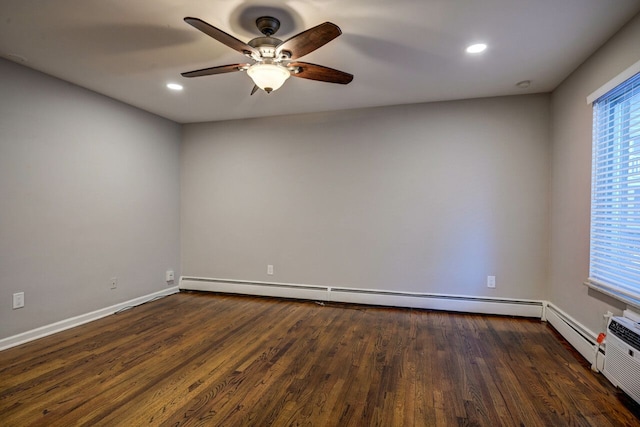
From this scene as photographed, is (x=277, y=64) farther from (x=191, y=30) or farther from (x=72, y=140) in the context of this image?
(x=72, y=140)

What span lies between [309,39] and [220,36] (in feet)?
1.65

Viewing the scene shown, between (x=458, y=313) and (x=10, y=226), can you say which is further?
(x=458, y=313)

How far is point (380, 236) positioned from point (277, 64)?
7.80 ft

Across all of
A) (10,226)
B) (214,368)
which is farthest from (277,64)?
(10,226)

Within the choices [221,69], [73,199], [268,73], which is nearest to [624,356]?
[268,73]

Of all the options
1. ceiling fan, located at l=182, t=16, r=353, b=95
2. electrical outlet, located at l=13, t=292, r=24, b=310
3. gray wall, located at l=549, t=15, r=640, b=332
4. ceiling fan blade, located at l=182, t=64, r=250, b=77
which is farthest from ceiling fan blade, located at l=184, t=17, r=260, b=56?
electrical outlet, located at l=13, t=292, r=24, b=310

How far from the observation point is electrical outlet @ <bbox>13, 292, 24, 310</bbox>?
2.66 meters

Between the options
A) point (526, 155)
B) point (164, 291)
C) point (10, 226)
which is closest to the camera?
point (10, 226)

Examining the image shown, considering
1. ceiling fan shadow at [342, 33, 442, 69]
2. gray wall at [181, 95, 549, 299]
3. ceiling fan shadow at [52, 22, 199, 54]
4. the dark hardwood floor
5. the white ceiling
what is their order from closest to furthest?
the dark hardwood floor → the white ceiling → ceiling fan shadow at [52, 22, 199, 54] → ceiling fan shadow at [342, 33, 442, 69] → gray wall at [181, 95, 549, 299]

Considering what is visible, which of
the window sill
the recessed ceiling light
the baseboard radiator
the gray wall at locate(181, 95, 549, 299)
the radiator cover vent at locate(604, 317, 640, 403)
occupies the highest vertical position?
the recessed ceiling light

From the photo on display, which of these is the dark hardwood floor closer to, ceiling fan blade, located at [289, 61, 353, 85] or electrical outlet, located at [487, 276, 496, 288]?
electrical outlet, located at [487, 276, 496, 288]

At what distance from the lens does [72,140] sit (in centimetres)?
311

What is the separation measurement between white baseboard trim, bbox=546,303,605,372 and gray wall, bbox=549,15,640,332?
0.21ft

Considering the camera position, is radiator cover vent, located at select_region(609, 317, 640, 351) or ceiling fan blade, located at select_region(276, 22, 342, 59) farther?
radiator cover vent, located at select_region(609, 317, 640, 351)
